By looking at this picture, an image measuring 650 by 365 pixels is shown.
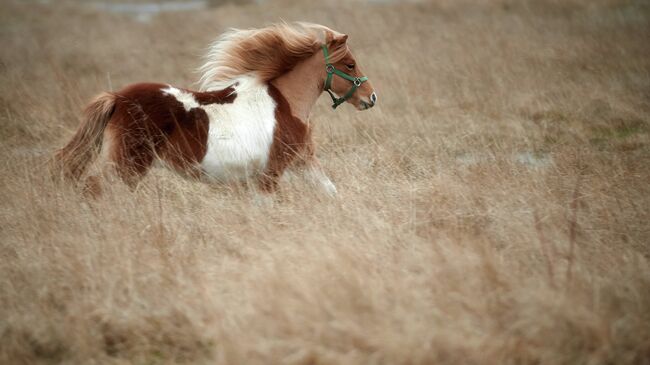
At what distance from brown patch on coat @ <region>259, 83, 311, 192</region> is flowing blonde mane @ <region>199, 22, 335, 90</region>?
0.30 metres

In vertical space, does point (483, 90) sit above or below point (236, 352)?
below

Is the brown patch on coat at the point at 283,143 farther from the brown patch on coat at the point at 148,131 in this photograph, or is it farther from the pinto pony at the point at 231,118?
the brown patch on coat at the point at 148,131

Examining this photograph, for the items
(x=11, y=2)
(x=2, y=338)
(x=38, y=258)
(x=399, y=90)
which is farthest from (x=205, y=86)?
(x=11, y=2)

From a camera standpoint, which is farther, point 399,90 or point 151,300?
point 399,90

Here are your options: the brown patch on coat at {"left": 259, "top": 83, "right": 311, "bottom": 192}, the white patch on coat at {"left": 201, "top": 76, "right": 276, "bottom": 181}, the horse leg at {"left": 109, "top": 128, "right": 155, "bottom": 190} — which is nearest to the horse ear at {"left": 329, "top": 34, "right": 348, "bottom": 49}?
the brown patch on coat at {"left": 259, "top": 83, "right": 311, "bottom": 192}

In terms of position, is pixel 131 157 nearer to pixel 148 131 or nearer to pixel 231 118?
pixel 148 131

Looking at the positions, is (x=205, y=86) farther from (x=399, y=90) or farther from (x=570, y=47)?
(x=570, y=47)

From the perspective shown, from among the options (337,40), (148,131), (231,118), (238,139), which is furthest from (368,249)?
(337,40)

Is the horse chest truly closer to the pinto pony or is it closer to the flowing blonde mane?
the pinto pony

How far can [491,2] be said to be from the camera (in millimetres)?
14516

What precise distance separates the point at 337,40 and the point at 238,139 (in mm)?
1298

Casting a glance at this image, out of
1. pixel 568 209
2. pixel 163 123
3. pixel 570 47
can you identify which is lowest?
pixel 570 47

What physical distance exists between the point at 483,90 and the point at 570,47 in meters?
2.74

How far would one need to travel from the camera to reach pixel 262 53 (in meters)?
4.91
